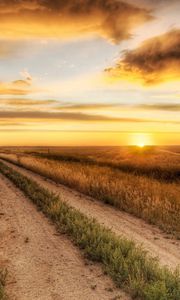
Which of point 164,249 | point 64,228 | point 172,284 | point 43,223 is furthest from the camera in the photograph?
point 43,223

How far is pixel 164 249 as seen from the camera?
28.8 feet

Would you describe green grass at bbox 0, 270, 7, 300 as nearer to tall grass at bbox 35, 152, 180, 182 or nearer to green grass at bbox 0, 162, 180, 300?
green grass at bbox 0, 162, 180, 300

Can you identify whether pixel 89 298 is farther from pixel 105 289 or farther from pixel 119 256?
pixel 119 256

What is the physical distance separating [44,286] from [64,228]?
375cm

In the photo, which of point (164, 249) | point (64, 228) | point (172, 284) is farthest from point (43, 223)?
point (172, 284)

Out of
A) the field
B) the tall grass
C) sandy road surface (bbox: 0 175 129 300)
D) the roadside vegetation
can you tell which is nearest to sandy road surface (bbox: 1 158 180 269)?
the field

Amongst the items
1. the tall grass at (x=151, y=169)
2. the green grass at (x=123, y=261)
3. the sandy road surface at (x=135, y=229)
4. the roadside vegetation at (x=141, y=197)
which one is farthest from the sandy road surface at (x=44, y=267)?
the tall grass at (x=151, y=169)

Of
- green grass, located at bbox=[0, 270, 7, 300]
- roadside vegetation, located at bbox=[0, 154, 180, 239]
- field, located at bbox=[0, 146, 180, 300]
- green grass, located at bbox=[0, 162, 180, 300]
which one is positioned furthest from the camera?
roadside vegetation, located at bbox=[0, 154, 180, 239]

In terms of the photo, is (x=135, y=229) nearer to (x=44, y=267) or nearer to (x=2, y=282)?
(x=44, y=267)

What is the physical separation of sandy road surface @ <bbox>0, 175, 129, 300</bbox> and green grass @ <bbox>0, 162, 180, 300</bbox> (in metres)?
0.25

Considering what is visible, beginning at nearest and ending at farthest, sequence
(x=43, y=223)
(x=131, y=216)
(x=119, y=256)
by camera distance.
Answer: (x=119, y=256), (x=43, y=223), (x=131, y=216)

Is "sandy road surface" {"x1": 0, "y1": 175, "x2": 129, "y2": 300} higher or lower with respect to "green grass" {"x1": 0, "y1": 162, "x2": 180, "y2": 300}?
lower

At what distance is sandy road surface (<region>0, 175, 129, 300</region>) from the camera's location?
19.3 ft

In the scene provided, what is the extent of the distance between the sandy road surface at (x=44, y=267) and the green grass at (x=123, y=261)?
0.25 m
